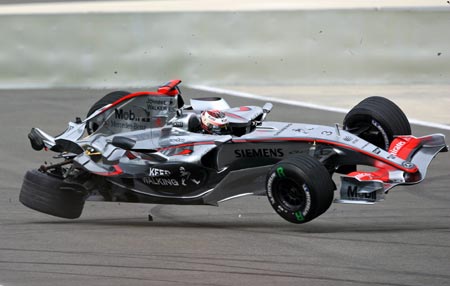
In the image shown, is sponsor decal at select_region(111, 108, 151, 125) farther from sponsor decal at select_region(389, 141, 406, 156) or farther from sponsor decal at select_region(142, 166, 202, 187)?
sponsor decal at select_region(389, 141, 406, 156)

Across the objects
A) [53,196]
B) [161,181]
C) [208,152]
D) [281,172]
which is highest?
[281,172]

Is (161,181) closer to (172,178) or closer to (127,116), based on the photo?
(172,178)

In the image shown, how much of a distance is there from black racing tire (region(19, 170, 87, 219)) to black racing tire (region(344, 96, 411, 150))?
114 inches

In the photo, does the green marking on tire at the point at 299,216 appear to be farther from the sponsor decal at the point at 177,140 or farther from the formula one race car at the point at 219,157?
the sponsor decal at the point at 177,140

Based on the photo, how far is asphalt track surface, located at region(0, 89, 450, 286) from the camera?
8.70 m

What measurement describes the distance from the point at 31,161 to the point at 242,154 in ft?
15.5

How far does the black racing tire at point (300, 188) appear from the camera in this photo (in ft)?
31.2

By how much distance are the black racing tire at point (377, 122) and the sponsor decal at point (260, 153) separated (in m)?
1.28

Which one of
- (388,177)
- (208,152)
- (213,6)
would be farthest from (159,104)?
(213,6)

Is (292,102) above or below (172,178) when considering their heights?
below

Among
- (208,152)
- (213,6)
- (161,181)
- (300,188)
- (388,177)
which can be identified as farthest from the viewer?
(213,6)

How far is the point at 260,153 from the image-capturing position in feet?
34.1

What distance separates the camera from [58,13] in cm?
1955

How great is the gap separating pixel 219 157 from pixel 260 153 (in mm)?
428
